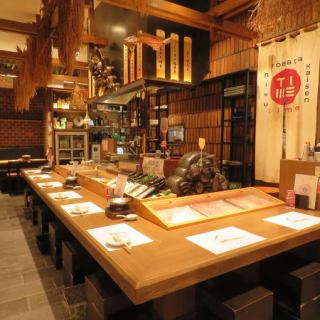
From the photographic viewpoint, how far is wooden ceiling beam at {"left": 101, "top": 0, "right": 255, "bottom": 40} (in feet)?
9.69

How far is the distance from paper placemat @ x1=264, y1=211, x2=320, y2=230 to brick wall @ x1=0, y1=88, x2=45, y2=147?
844cm

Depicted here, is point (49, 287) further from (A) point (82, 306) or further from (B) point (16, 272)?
(A) point (82, 306)

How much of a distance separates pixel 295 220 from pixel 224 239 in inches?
24.3

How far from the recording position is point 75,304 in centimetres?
180

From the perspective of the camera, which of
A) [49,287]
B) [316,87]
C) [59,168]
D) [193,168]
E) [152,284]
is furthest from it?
[59,168]

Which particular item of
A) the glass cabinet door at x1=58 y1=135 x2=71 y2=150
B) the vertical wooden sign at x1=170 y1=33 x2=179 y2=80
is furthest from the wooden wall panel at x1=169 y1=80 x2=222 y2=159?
the glass cabinet door at x1=58 y1=135 x2=71 y2=150

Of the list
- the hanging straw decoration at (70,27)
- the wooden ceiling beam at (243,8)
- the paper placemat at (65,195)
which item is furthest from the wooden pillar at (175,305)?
the wooden ceiling beam at (243,8)

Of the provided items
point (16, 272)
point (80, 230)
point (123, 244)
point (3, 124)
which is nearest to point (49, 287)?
point (16, 272)

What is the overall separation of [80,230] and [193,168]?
976mm

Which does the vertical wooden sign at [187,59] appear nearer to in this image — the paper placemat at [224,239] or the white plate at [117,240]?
the paper placemat at [224,239]

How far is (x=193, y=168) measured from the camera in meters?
2.15

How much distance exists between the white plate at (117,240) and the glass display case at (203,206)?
0.26 meters

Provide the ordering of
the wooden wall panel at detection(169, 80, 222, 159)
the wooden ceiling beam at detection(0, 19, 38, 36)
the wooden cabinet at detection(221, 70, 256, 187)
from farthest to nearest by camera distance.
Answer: the wooden wall panel at detection(169, 80, 222, 159) → the wooden cabinet at detection(221, 70, 256, 187) → the wooden ceiling beam at detection(0, 19, 38, 36)

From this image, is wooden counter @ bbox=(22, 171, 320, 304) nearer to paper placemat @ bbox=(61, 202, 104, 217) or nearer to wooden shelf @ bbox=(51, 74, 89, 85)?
paper placemat @ bbox=(61, 202, 104, 217)
